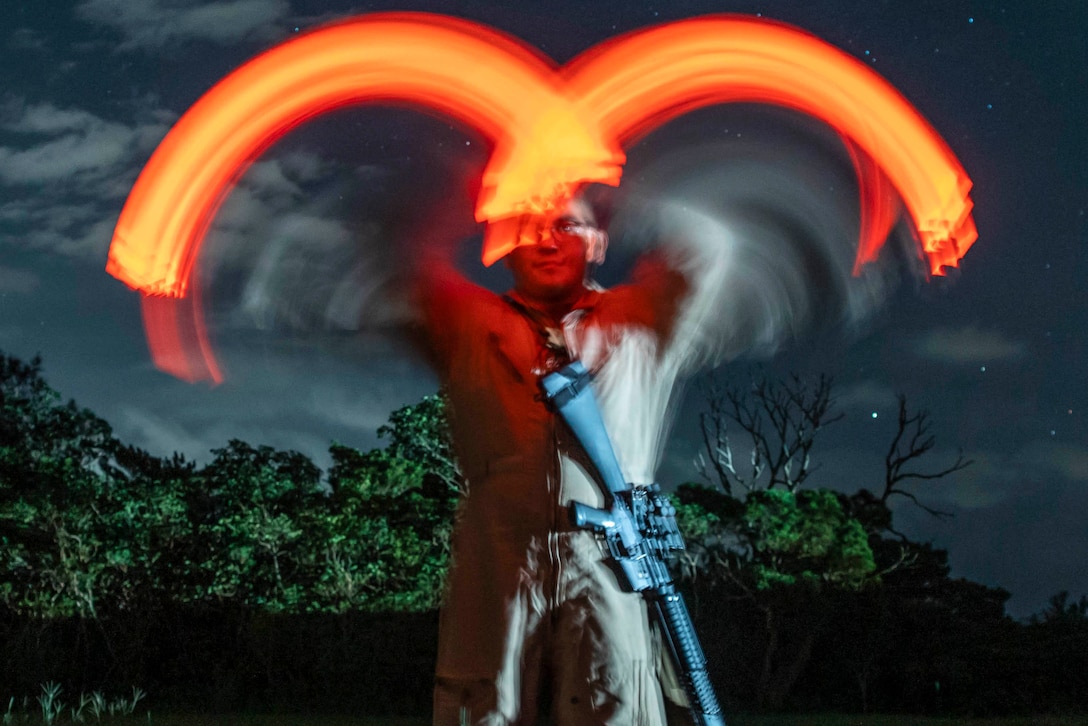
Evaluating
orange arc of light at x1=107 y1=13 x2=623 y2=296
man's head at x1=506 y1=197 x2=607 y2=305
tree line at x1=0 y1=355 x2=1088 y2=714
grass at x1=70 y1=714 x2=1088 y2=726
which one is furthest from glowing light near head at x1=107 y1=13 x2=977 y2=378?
tree line at x1=0 y1=355 x2=1088 y2=714

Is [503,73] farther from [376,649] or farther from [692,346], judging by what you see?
[376,649]

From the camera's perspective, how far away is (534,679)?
3562 millimetres

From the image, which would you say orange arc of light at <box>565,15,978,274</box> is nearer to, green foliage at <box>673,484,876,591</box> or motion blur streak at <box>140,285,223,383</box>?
motion blur streak at <box>140,285,223,383</box>

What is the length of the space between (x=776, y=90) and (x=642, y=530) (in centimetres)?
180

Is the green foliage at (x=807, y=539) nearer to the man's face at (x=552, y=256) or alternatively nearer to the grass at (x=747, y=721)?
the grass at (x=747, y=721)

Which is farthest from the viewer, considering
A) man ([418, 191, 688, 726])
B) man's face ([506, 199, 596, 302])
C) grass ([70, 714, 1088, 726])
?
grass ([70, 714, 1088, 726])

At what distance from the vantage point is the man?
11.6 feet

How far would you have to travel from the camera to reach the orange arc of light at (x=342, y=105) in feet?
13.3

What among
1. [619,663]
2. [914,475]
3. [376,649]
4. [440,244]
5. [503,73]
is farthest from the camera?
[914,475]

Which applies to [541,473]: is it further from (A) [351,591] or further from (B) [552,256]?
(A) [351,591]

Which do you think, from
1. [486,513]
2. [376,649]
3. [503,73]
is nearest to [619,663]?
[486,513]

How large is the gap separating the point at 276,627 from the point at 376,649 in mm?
1564

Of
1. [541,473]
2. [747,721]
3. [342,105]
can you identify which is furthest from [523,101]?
[747,721]

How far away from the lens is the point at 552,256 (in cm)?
387
